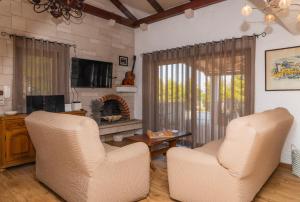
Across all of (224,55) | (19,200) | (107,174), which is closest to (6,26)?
(19,200)

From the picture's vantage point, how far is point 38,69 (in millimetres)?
3852

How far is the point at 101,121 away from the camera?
486 cm

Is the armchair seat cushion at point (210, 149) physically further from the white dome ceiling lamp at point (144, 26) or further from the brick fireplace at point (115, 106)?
the white dome ceiling lamp at point (144, 26)

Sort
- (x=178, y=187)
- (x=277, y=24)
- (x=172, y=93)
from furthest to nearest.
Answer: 1. (x=172, y=93)
2. (x=277, y=24)
3. (x=178, y=187)

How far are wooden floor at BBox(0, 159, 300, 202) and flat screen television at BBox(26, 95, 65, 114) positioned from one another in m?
0.99

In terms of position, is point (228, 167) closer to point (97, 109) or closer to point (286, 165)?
point (286, 165)

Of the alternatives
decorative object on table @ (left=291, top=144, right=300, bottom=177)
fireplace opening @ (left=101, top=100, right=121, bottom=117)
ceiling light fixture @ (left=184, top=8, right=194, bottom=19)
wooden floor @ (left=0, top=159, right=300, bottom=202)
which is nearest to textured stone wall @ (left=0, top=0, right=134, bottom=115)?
fireplace opening @ (left=101, top=100, right=121, bottom=117)

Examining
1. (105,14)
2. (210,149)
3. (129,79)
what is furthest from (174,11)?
(210,149)

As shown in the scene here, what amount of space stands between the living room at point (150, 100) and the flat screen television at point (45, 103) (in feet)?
0.05

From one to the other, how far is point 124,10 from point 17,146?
12.1ft

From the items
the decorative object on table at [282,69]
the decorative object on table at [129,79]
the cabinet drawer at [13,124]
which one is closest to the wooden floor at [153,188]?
the cabinet drawer at [13,124]

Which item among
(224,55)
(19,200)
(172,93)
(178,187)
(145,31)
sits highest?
(145,31)

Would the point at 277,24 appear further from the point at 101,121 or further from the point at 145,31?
the point at 101,121

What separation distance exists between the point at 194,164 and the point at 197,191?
0.85 ft
